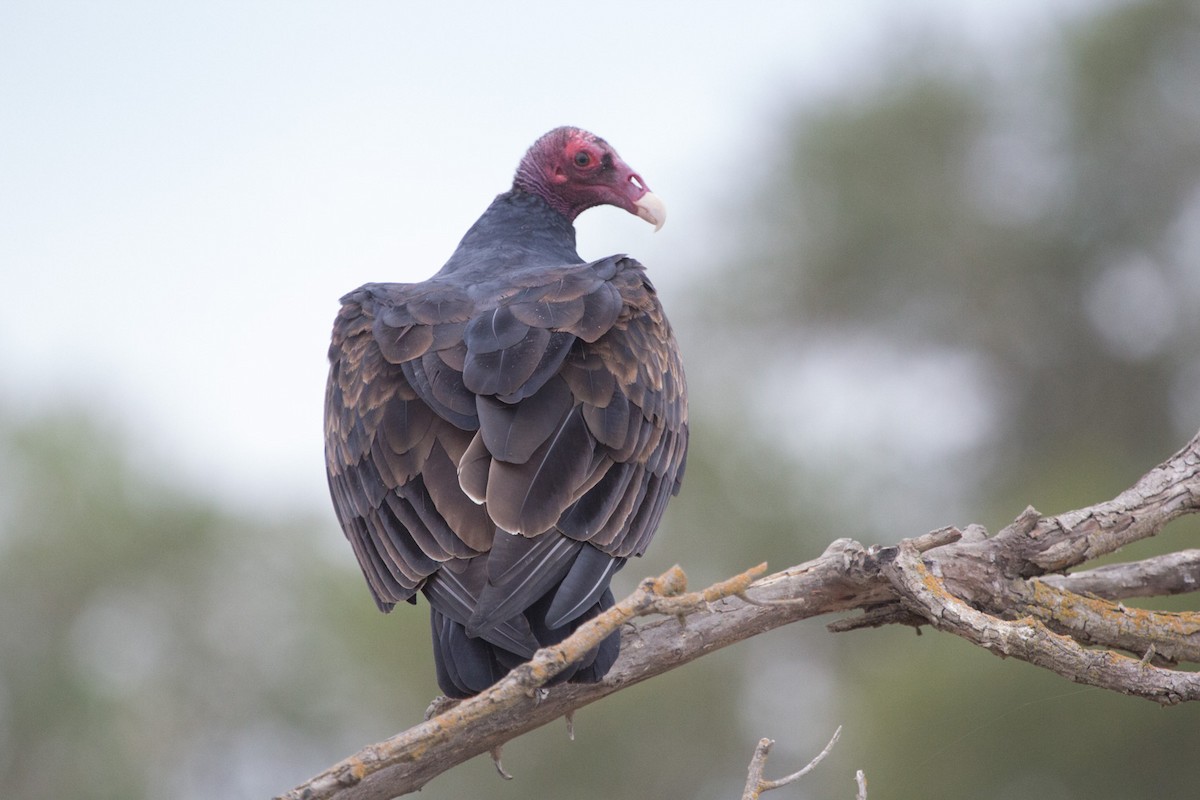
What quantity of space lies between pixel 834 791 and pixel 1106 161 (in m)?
15.5

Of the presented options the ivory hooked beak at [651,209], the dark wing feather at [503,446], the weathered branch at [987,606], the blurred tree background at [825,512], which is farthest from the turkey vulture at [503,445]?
the blurred tree background at [825,512]

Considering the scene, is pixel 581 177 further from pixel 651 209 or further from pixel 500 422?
pixel 500 422

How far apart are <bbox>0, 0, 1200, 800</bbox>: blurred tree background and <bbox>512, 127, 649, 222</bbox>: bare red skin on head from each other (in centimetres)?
1021

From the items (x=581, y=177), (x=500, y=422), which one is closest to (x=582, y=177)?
(x=581, y=177)

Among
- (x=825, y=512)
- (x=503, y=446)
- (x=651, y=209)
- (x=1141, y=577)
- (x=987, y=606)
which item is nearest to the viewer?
(x=503, y=446)

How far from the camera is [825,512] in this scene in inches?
974

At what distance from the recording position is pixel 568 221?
267 inches

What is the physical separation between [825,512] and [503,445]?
21168 millimetres

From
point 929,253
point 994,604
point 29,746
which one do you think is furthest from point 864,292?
point 994,604

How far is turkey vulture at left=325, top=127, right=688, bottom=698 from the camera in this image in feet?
12.8

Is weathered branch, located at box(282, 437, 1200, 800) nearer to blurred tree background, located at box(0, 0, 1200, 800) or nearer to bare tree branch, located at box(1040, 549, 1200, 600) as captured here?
bare tree branch, located at box(1040, 549, 1200, 600)

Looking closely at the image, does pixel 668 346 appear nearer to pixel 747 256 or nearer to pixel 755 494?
pixel 755 494

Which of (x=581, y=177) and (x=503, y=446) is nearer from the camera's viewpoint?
(x=503, y=446)

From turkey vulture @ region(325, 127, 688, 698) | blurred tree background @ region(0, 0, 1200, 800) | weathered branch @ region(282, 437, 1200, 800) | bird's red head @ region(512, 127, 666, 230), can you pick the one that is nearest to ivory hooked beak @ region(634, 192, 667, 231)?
bird's red head @ region(512, 127, 666, 230)
